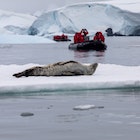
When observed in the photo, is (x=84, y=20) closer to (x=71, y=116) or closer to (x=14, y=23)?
(x=14, y=23)

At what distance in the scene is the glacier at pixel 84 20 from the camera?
58469 mm

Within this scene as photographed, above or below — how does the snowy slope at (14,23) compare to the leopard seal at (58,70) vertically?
above

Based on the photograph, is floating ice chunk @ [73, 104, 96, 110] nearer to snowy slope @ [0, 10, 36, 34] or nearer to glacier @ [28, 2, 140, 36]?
glacier @ [28, 2, 140, 36]

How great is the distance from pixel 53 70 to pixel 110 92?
1.85m

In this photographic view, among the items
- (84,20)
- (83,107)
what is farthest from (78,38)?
(84,20)

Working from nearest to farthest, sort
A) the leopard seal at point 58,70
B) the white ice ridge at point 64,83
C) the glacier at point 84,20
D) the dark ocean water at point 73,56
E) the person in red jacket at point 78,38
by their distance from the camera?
the white ice ridge at point 64,83 < the leopard seal at point 58,70 < the dark ocean water at point 73,56 < the person in red jacket at point 78,38 < the glacier at point 84,20

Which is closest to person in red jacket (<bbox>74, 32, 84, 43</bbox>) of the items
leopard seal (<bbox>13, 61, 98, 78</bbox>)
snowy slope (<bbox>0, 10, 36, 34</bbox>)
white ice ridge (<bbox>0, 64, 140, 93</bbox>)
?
leopard seal (<bbox>13, 61, 98, 78</bbox>)

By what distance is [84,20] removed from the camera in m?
60.7

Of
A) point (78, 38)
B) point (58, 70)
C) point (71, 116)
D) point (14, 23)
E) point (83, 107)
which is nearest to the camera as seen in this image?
point (71, 116)

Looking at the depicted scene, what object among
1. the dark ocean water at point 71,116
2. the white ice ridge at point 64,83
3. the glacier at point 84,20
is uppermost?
the glacier at point 84,20

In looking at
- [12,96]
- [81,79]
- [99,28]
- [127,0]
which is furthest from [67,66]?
→ [127,0]

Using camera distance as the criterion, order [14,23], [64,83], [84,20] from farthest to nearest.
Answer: [14,23]
[84,20]
[64,83]

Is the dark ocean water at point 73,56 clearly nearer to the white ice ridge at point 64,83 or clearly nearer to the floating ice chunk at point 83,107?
the white ice ridge at point 64,83

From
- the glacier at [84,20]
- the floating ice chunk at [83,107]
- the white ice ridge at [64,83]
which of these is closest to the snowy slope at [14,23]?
the glacier at [84,20]
